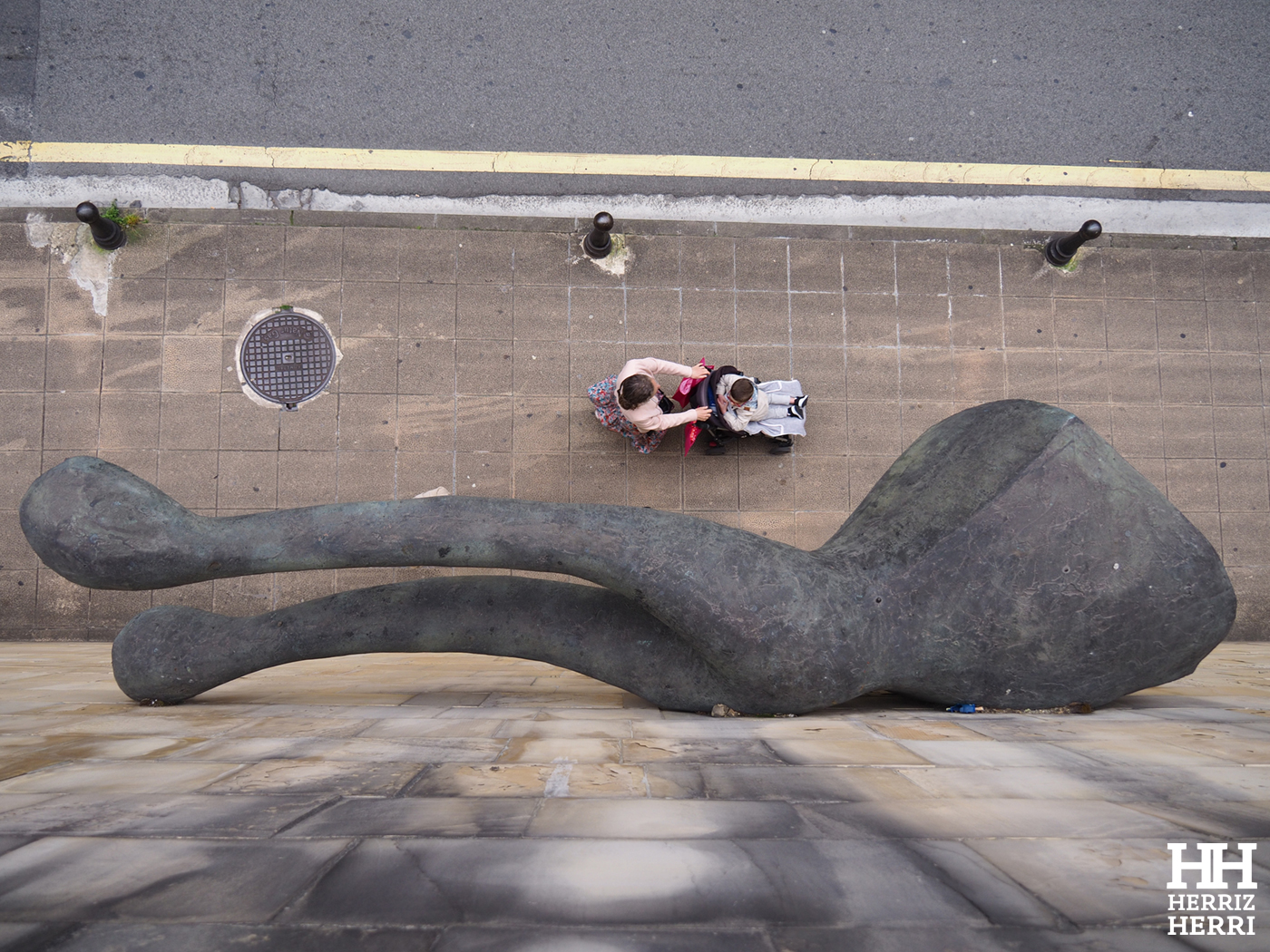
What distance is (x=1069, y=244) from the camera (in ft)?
18.1

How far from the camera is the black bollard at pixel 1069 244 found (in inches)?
208

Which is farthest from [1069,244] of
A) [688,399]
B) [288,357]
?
[288,357]

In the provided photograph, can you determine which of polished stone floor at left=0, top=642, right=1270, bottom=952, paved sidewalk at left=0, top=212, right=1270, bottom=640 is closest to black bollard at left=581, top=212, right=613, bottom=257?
paved sidewalk at left=0, top=212, right=1270, bottom=640

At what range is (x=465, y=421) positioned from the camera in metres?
5.39

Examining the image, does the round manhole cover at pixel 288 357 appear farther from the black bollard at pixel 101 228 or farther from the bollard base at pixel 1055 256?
the bollard base at pixel 1055 256

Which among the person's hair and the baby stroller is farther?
the baby stroller

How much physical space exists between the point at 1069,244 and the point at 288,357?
19.3 feet

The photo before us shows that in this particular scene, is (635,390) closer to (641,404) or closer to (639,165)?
(641,404)

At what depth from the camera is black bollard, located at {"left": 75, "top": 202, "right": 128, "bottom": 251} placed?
5016mm

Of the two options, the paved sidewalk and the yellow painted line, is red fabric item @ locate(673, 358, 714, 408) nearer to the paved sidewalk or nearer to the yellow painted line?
the paved sidewalk

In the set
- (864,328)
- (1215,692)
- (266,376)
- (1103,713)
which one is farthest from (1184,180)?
(266,376)

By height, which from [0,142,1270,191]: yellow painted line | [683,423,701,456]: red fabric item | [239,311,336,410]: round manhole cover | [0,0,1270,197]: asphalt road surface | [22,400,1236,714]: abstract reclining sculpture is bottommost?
[22,400,1236,714]: abstract reclining sculpture

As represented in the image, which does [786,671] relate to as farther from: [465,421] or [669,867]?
[465,421]

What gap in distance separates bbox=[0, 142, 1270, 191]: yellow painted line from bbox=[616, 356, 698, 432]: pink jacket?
1861 mm
